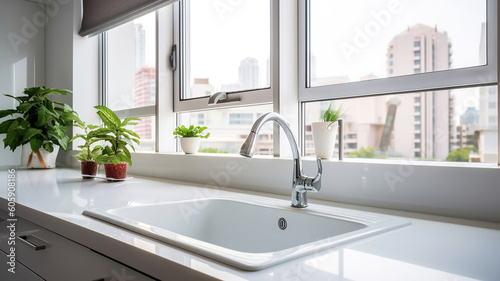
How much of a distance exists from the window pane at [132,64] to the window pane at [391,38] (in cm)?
125

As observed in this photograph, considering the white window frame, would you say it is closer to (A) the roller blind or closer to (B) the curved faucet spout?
(B) the curved faucet spout

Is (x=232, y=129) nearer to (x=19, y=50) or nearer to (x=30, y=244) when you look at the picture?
(x=30, y=244)

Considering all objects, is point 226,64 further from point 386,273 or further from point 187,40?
point 386,273

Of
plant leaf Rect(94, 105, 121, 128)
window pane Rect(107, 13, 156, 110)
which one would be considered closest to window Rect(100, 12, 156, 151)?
window pane Rect(107, 13, 156, 110)

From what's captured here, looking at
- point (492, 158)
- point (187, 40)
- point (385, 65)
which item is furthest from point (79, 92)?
point (492, 158)

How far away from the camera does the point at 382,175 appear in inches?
44.2

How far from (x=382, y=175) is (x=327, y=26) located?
0.69 meters

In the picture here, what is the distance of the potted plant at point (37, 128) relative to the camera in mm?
2270

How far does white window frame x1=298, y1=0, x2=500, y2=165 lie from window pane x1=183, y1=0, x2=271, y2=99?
7.9 inches

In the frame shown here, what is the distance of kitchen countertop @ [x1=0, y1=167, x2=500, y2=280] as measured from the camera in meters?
0.60

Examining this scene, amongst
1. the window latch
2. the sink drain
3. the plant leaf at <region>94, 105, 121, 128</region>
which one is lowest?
the sink drain

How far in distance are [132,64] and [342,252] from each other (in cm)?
238

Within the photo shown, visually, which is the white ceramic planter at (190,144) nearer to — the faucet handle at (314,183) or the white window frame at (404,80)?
the white window frame at (404,80)

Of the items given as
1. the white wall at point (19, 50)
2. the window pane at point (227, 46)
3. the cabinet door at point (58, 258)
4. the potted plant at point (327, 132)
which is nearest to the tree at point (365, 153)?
the potted plant at point (327, 132)
